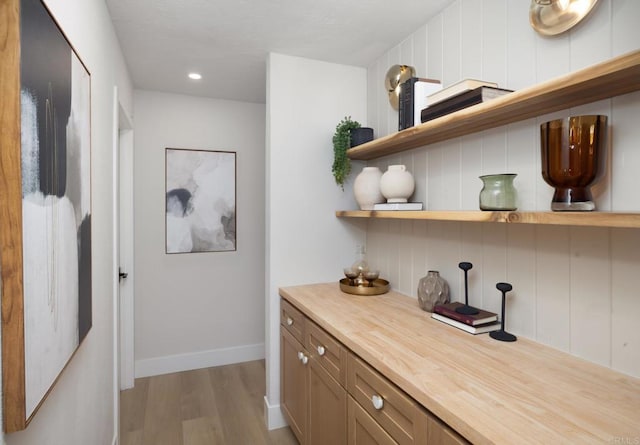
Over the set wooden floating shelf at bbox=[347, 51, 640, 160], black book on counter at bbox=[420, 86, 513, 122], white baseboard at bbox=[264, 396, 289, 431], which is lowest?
white baseboard at bbox=[264, 396, 289, 431]

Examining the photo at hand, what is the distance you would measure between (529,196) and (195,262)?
2.69m

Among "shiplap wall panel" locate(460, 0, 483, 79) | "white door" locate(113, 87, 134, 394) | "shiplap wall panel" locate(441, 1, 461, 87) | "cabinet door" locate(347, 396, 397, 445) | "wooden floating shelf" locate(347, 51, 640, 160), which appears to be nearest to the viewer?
"wooden floating shelf" locate(347, 51, 640, 160)

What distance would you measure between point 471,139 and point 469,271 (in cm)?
64

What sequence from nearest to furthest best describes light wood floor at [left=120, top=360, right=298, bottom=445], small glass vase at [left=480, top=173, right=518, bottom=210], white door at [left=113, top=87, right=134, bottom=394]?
small glass vase at [left=480, top=173, right=518, bottom=210] → light wood floor at [left=120, top=360, right=298, bottom=445] → white door at [left=113, top=87, right=134, bottom=394]

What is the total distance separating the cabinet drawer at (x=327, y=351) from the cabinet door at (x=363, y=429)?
11 centimetres

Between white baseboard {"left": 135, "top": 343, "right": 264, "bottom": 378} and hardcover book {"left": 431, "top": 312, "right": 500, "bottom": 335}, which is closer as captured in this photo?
hardcover book {"left": 431, "top": 312, "right": 500, "bottom": 335}

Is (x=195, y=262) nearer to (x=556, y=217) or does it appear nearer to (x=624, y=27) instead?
(x=556, y=217)

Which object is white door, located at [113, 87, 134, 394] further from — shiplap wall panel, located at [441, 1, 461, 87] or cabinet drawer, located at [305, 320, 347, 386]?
shiplap wall panel, located at [441, 1, 461, 87]

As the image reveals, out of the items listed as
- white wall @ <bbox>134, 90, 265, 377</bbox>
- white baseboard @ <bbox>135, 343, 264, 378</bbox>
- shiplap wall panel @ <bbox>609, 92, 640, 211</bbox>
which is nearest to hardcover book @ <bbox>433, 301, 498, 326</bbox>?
shiplap wall panel @ <bbox>609, 92, 640, 211</bbox>

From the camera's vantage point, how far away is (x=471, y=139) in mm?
1734

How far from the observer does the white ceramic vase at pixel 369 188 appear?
88.2 inches

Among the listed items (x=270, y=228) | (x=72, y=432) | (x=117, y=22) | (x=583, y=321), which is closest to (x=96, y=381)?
(x=72, y=432)

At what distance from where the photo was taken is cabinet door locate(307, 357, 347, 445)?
153 centimetres

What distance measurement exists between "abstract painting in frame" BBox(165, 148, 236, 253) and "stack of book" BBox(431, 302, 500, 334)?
220 cm
